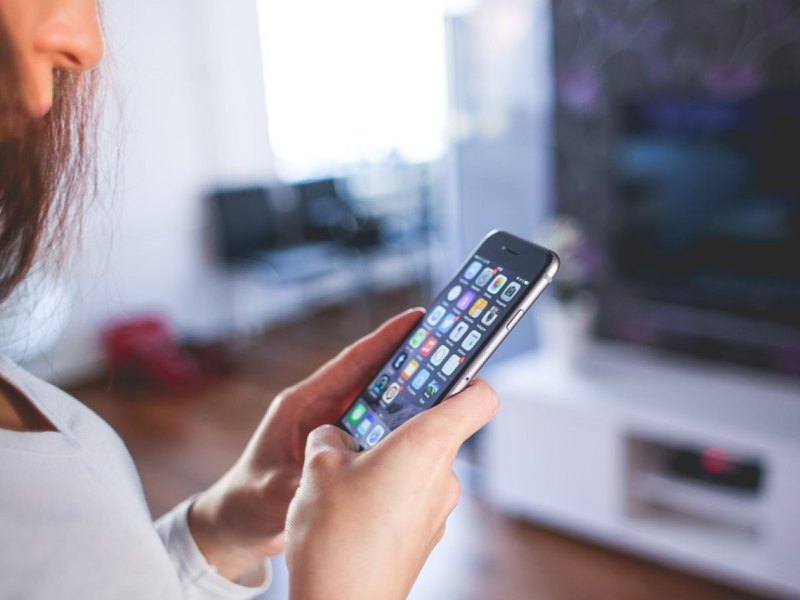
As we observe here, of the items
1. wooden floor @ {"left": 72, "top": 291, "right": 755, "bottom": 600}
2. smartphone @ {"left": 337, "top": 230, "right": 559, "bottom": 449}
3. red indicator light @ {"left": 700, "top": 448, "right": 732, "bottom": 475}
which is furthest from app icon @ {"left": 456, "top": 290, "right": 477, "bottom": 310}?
red indicator light @ {"left": 700, "top": 448, "right": 732, "bottom": 475}

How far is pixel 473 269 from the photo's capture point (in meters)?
0.76

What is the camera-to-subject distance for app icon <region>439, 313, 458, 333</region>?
0.70 metres

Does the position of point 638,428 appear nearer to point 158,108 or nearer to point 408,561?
point 408,561

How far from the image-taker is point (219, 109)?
3.77m

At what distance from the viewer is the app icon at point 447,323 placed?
2.30ft

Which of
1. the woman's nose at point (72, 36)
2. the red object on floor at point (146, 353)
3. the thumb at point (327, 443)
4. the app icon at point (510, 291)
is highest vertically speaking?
the woman's nose at point (72, 36)

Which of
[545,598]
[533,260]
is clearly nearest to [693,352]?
[545,598]

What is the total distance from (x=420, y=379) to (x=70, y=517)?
0.33 m

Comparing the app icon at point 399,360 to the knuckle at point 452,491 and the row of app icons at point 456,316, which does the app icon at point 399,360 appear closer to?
the row of app icons at point 456,316

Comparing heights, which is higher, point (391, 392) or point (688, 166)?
point (688, 166)

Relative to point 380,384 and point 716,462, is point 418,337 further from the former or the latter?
point 716,462

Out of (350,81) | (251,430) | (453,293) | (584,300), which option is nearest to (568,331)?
(584,300)

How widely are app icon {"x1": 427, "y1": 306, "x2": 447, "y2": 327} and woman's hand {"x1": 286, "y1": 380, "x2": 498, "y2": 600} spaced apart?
22cm

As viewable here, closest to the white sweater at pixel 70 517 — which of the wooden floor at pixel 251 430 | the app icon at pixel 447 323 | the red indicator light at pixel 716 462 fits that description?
the app icon at pixel 447 323
